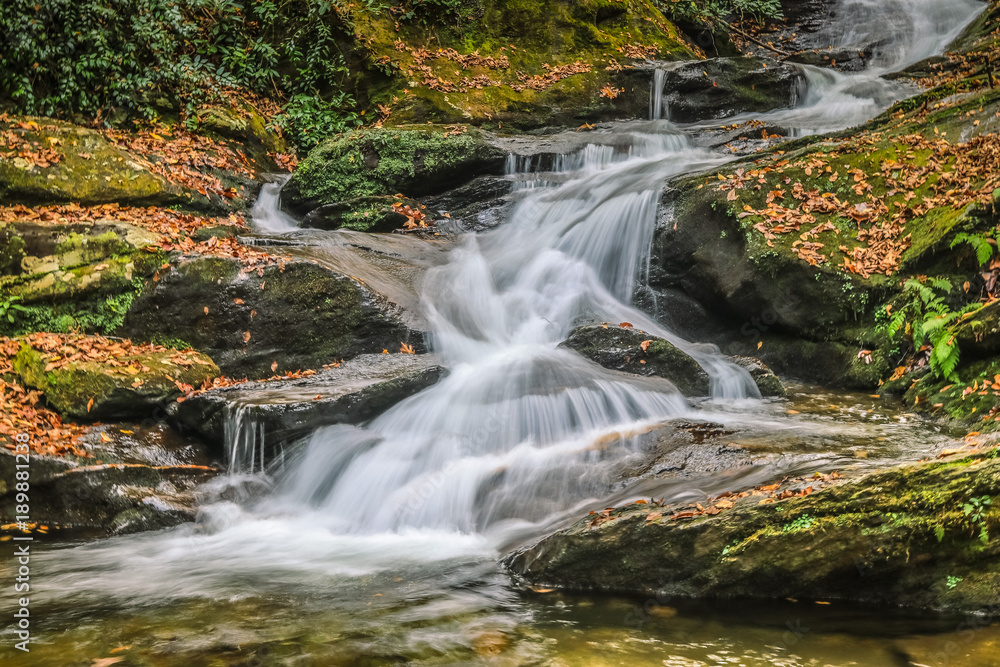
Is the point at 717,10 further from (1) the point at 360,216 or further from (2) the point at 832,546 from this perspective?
(2) the point at 832,546

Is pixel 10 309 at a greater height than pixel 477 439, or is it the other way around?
pixel 10 309

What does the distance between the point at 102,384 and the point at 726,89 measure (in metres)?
12.0

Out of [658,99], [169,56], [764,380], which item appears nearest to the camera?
[764,380]

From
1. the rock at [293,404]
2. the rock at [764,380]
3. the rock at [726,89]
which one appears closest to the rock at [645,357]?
A: the rock at [764,380]

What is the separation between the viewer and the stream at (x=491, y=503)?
11.2 ft

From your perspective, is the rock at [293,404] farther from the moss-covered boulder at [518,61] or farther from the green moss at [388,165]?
the moss-covered boulder at [518,61]

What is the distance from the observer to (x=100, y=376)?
670 centimetres

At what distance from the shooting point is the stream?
343 centimetres

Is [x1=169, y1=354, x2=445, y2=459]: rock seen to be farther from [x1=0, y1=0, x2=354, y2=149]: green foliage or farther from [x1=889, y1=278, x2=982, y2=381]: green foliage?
[x1=0, y1=0, x2=354, y2=149]: green foliage

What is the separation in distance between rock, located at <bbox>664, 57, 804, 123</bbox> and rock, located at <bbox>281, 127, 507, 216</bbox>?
15.1ft

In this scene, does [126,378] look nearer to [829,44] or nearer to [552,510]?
[552,510]

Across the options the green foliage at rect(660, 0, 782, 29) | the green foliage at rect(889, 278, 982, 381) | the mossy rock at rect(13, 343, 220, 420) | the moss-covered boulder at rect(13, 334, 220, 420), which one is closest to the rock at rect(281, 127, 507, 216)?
the moss-covered boulder at rect(13, 334, 220, 420)

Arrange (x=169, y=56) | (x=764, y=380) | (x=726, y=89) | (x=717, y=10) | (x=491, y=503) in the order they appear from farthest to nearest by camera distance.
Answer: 1. (x=717, y=10)
2. (x=726, y=89)
3. (x=169, y=56)
4. (x=764, y=380)
5. (x=491, y=503)

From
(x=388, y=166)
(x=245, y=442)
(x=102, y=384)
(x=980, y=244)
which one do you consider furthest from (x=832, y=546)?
(x=388, y=166)
